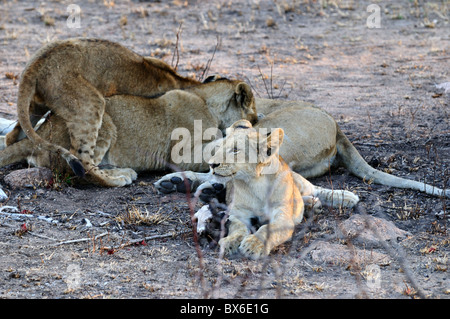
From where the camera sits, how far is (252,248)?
Answer: 3785 mm

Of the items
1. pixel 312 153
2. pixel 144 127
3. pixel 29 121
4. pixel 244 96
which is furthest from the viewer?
pixel 244 96

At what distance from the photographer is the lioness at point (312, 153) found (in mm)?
5191

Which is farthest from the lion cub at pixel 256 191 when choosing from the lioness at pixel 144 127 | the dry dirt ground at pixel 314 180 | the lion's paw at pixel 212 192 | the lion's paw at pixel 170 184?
the lioness at pixel 144 127

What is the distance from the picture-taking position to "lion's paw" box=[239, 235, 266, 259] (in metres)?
3.77

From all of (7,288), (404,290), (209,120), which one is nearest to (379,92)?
(209,120)

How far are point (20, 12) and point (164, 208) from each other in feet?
26.8

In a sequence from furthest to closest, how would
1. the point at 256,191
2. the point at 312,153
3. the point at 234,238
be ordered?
the point at 312,153, the point at 256,191, the point at 234,238

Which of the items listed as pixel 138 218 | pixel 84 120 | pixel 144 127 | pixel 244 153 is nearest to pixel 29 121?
pixel 84 120

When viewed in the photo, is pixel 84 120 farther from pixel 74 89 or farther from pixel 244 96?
pixel 244 96

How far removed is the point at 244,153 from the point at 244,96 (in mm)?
2045

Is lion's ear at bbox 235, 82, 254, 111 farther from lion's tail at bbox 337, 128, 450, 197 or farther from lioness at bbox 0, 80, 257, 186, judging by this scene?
lion's tail at bbox 337, 128, 450, 197

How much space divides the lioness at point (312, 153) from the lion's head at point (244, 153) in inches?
49.3

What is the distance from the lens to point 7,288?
3441 millimetres

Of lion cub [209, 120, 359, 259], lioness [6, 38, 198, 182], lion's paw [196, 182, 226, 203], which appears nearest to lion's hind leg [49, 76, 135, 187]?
lioness [6, 38, 198, 182]
